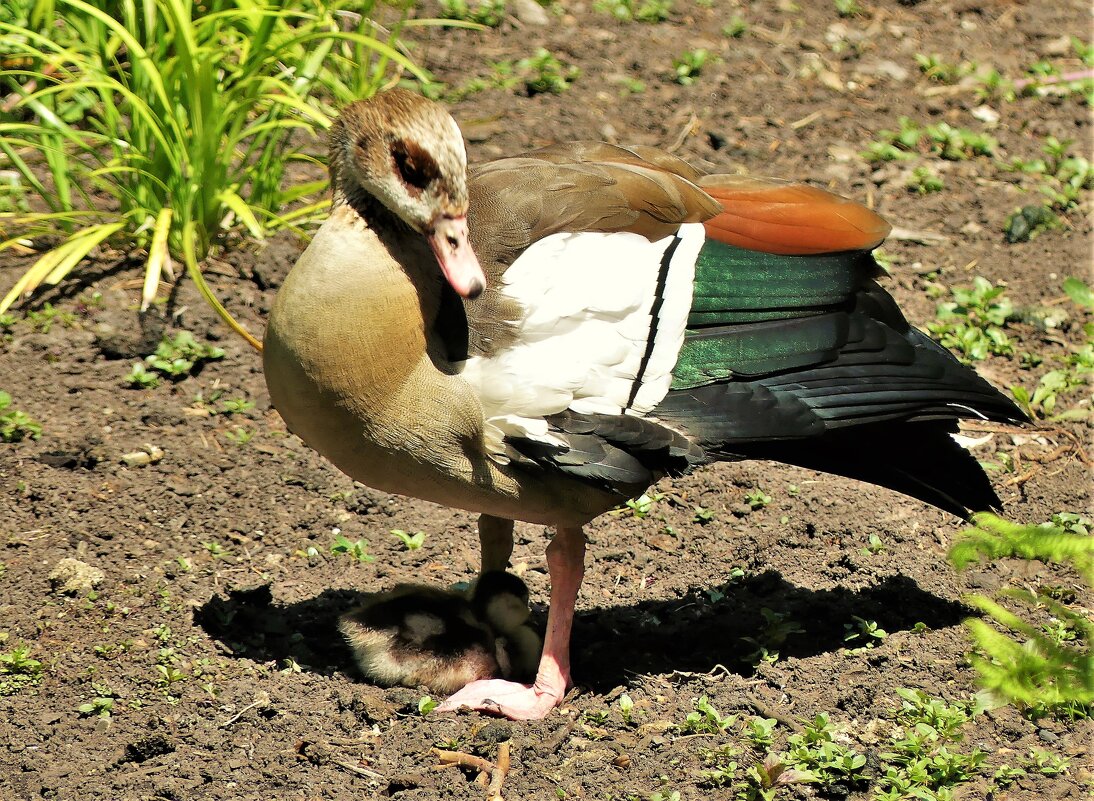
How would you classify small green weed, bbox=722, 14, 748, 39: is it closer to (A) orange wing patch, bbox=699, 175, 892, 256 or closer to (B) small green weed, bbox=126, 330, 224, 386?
(A) orange wing patch, bbox=699, 175, 892, 256

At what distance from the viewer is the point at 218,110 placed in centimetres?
477

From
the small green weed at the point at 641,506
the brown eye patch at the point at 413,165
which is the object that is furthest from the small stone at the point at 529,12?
the brown eye patch at the point at 413,165

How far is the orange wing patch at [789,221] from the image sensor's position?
11.5 ft

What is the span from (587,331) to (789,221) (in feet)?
2.36

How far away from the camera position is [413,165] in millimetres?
3027

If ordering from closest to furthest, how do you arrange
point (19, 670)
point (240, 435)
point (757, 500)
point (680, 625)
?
1. point (19, 670)
2. point (680, 625)
3. point (757, 500)
4. point (240, 435)

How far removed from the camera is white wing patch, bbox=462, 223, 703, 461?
313cm

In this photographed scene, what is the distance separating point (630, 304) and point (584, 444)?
16.0 inches

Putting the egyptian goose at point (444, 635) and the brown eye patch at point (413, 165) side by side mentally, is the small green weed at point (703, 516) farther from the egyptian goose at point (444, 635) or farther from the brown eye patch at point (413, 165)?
the brown eye patch at point (413, 165)

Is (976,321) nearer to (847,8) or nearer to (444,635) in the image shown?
(444,635)

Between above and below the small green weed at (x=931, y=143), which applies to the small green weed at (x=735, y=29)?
above

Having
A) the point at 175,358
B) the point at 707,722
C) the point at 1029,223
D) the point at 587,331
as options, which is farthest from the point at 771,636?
the point at 1029,223

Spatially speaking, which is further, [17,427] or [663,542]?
[17,427]

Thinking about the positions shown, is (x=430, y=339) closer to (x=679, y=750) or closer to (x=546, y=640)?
(x=546, y=640)
